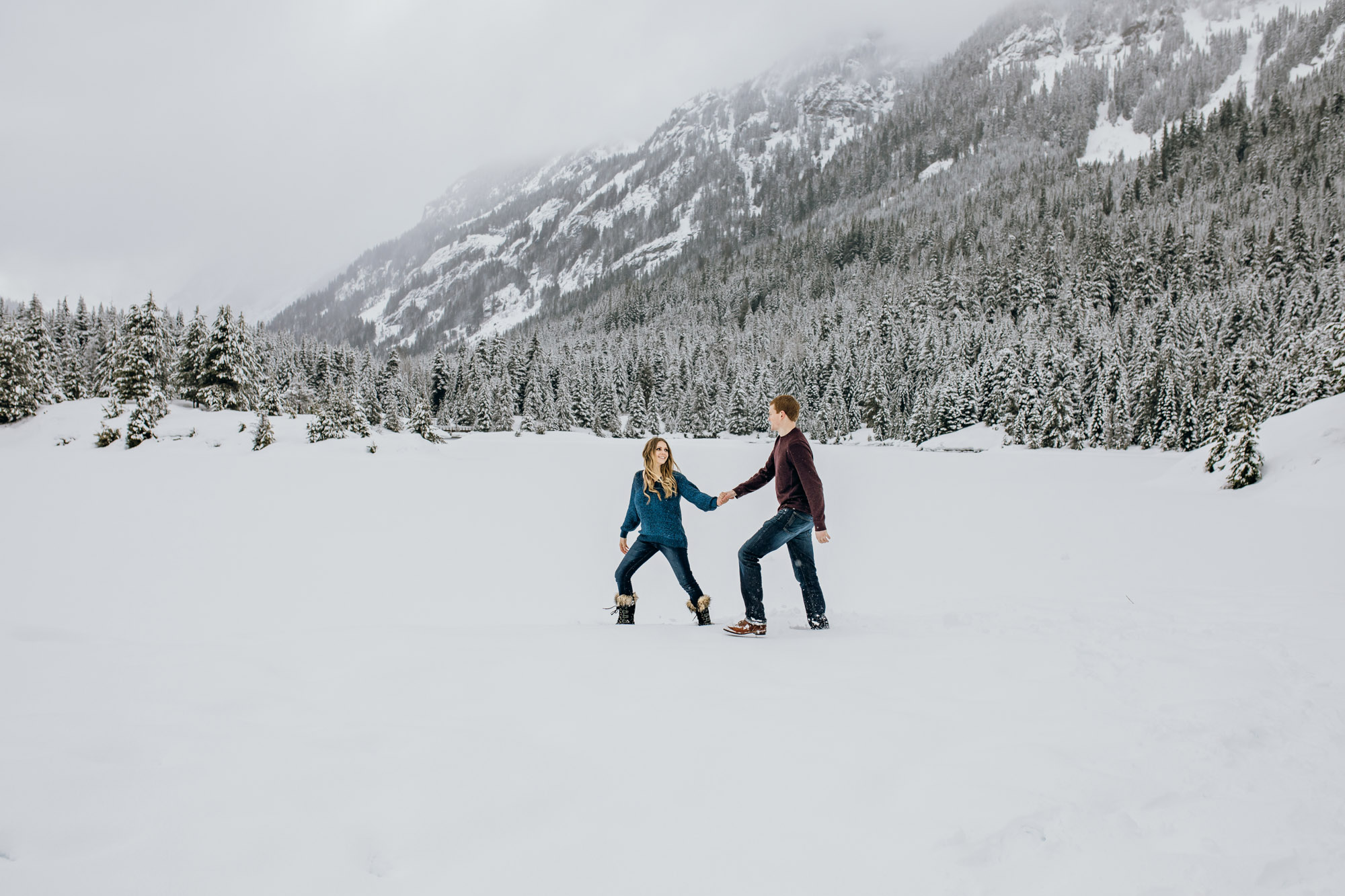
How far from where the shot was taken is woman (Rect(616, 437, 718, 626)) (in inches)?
254

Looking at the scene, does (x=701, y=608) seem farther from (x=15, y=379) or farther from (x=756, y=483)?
(x=15, y=379)

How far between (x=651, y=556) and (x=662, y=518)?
0.47m

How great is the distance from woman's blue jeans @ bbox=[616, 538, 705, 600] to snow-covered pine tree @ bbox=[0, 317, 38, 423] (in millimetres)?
41028

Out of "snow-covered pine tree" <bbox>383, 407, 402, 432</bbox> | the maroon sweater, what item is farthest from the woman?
"snow-covered pine tree" <bbox>383, 407, 402, 432</bbox>

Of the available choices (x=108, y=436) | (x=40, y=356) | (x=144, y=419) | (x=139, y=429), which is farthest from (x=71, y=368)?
(x=139, y=429)

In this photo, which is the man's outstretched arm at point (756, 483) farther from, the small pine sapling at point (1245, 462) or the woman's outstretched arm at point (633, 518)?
the small pine sapling at point (1245, 462)

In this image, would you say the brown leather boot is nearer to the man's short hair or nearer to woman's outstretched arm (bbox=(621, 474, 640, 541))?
woman's outstretched arm (bbox=(621, 474, 640, 541))

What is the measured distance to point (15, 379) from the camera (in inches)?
1182

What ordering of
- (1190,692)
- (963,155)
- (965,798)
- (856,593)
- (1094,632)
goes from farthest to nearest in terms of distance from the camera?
1. (963,155)
2. (856,593)
3. (1094,632)
4. (1190,692)
5. (965,798)

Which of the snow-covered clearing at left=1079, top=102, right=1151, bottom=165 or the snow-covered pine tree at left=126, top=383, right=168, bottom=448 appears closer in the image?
the snow-covered pine tree at left=126, top=383, right=168, bottom=448

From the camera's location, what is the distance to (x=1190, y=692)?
385 centimetres

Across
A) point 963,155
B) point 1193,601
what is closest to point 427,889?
point 1193,601

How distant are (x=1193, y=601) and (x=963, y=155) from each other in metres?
200

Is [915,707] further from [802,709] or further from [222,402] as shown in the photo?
[222,402]
